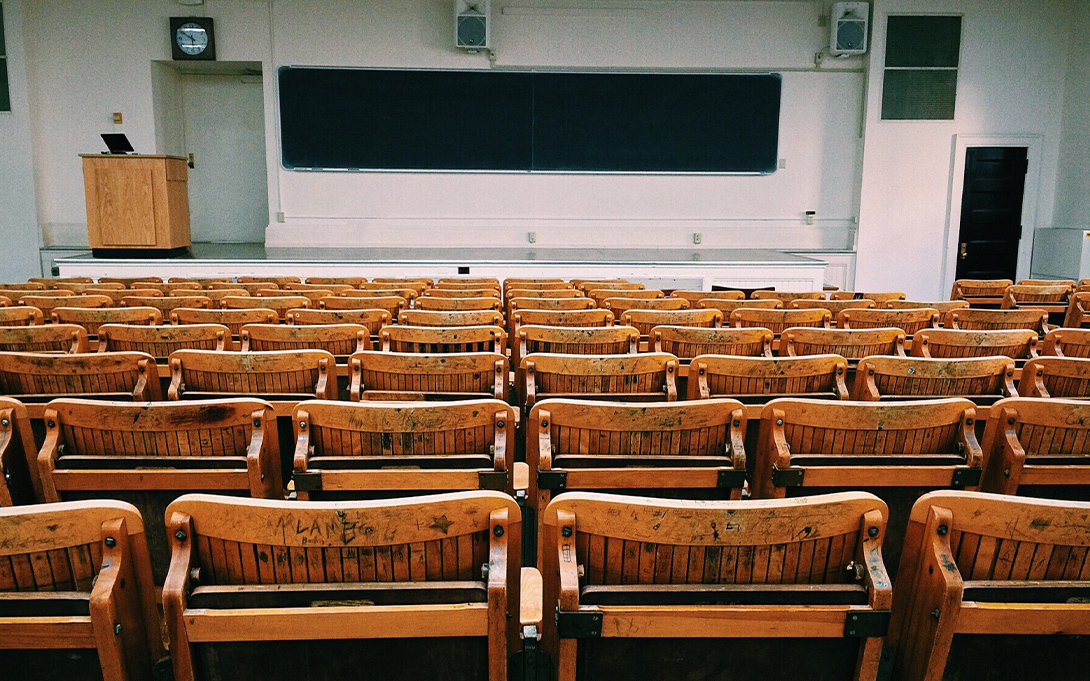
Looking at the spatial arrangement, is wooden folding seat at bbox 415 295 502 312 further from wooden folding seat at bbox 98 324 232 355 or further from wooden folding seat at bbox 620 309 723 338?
wooden folding seat at bbox 98 324 232 355

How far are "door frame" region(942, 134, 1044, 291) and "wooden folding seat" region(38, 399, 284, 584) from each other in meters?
9.79

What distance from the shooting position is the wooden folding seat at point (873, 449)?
204cm

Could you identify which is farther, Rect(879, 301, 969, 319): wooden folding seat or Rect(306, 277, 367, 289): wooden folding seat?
Rect(306, 277, 367, 289): wooden folding seat

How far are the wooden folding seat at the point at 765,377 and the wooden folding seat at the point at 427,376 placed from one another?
0.68 metres

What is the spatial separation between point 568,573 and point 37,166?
10.8m

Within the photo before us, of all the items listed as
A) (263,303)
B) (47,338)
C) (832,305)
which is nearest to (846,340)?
(832,305)

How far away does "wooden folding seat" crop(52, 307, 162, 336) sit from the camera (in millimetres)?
3820

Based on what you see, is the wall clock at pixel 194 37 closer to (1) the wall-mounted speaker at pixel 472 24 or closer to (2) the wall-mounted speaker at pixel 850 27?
(1) the wall-mounted speaker at pixel 472 24

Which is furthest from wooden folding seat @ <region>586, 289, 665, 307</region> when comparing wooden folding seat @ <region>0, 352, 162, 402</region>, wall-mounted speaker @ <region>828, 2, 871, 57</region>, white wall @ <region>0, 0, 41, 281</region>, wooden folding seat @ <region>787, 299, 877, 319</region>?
white wall @ <region>0, 0, 41, 281</region>

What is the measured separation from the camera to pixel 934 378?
108 inches

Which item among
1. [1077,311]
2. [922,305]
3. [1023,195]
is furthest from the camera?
[1023,195]

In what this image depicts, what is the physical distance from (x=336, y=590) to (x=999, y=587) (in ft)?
3.69

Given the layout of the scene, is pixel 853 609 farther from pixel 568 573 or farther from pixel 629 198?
pixel 629 198

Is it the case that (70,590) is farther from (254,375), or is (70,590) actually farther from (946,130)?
(946,130)
